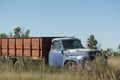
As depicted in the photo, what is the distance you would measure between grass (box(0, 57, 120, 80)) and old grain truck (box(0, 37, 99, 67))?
282 centimetres

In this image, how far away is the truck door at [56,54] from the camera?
19509mm

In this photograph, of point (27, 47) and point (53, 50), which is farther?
point (27, 47)

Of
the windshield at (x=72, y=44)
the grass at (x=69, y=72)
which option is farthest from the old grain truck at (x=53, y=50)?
the grass at (x=69, y=72)

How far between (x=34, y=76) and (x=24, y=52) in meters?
7.68

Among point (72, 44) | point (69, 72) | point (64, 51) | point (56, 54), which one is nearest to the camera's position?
point (69, 72)

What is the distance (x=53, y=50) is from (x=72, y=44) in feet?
3.60

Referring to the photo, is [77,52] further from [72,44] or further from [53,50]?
Answer: [53,50]

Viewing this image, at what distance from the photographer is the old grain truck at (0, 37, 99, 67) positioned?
18.4 metres

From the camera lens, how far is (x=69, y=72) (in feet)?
42.8

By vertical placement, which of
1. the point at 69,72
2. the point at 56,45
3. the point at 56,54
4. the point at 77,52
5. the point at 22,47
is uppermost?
the point at 56,45

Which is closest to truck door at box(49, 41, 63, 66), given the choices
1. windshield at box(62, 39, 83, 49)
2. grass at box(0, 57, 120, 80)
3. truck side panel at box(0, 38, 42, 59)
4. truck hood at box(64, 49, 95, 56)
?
windshield at box(62, 39, 83, 49)

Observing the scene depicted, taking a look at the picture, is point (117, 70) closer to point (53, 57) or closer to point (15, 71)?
point (15, 71)

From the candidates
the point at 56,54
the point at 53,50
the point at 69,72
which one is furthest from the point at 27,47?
the point at 69,72

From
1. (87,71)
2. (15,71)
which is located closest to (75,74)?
(87,71)
